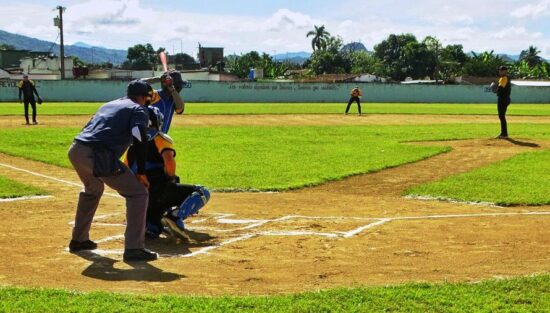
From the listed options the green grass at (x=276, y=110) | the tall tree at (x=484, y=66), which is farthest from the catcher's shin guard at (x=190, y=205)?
the tall tree at (x=484, y=66)

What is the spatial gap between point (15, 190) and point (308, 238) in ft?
19.9

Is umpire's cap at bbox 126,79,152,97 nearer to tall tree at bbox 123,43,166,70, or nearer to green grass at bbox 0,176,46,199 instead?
green grass at bbox 0,176,46,199

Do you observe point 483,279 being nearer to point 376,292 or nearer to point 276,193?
point 376,292

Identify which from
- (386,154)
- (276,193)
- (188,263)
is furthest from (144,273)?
(386,154)

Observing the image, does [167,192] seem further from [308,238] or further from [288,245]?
[308,238]

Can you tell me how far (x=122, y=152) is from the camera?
7094 mm

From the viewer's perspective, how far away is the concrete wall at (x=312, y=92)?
55750 millimetres

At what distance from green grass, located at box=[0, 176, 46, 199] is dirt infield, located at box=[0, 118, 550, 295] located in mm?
373

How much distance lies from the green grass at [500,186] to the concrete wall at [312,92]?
4409 cm

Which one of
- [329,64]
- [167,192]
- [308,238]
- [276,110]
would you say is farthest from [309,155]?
[329,64]

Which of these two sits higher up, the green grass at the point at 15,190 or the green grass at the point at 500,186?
the green grass at the point at 500,186

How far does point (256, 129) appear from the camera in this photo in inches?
1039

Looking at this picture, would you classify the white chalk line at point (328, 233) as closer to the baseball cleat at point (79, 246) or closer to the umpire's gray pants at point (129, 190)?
the baseball cleat at point (79, 246)

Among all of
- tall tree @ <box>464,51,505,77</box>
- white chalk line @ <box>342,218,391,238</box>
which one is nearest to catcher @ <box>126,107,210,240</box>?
white chalk line @ <box>342,218,391,238</box>
